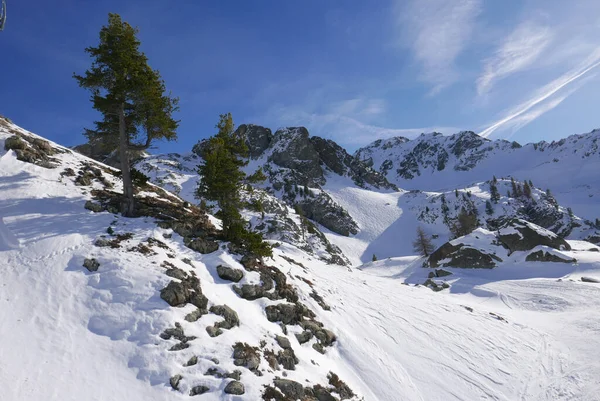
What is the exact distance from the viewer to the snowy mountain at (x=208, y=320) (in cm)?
892

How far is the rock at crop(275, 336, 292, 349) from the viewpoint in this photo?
39.9 feet

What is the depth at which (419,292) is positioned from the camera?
27.2 m

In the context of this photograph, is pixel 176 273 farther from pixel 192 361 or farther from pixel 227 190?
pixel 227 190

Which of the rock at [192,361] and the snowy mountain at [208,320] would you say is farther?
the rock at [192,361]

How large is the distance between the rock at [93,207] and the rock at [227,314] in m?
9.47

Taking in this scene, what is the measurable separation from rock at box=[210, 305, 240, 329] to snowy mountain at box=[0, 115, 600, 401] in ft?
0.28

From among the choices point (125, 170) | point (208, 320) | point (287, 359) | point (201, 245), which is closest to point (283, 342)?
point (287, 359)

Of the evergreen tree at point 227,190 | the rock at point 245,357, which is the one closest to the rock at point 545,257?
the evergreen tree at point 227,190

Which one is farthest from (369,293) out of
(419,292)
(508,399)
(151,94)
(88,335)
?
(151,94)

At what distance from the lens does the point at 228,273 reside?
572 inches

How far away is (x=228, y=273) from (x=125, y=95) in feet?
39.6

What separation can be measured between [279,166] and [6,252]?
380 ft

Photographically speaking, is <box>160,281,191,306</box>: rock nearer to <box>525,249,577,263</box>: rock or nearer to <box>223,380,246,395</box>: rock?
<box>223,380,246,395</box>: rock

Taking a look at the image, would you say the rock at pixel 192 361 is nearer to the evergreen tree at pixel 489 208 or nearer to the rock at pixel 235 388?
the rock at pixel 235 388
